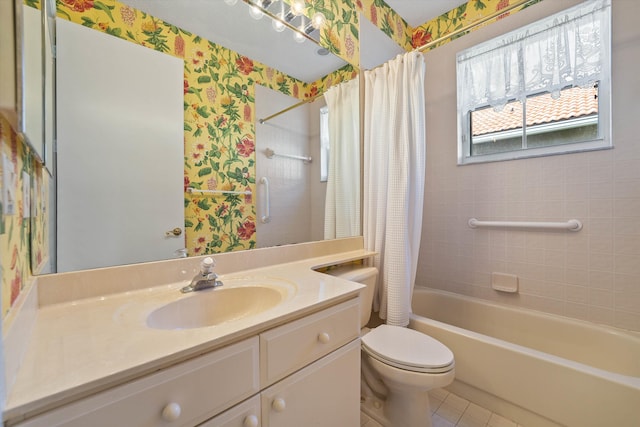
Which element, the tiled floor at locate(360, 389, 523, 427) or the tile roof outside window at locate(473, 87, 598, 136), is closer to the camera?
the tiled floor at locate(360, 389, 523, 427)

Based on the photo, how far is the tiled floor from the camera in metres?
1.33

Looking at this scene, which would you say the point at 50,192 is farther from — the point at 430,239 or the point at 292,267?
the point at 430,239

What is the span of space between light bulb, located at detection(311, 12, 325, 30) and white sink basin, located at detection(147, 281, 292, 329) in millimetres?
1529

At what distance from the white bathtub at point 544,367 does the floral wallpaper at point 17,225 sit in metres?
1.70

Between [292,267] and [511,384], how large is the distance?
1.24 metres

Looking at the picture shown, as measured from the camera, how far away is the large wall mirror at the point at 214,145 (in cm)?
85

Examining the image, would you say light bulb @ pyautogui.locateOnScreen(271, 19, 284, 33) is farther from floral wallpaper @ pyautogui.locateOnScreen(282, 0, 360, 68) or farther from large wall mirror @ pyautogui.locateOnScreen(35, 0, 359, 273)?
floral wallpaper @ pyautogui.locateOnScreen(282, 0, 360, 68)

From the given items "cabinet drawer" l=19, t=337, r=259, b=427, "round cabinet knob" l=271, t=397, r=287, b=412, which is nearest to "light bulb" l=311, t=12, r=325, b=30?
"cabinet drawer" l=19, t=337, r=259, b=427

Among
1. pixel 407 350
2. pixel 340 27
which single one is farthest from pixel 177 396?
pixel 340 27

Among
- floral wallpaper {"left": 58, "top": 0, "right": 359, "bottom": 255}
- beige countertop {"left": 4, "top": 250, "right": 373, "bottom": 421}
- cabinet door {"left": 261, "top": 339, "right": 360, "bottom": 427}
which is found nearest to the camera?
beige countertop {"left": 4, "top": 250, "right": 373, "bottom": 421}

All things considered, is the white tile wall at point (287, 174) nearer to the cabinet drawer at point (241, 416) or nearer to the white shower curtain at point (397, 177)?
the white shower curtain at point (397, 177)

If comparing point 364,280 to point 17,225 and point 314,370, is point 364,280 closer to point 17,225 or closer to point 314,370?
point 314,370

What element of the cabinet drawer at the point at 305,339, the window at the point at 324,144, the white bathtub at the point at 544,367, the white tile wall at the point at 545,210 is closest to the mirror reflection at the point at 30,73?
the cabinet drawer at the point at 305,339

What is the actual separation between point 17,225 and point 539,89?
258 centimetres
